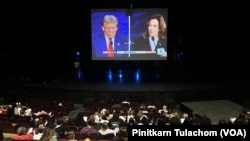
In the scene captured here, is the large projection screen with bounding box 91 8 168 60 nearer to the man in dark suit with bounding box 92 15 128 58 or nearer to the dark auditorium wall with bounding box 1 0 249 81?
the man in dark suit with bounding box 92 15 128 58

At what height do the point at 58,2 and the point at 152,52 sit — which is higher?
the point at 58,2

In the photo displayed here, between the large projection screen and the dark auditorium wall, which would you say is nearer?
the dark auditorium wall

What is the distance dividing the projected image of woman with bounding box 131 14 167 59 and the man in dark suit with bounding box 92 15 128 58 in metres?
0.95

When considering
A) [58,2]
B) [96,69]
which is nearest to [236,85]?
[96,69]

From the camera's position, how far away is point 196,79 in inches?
931

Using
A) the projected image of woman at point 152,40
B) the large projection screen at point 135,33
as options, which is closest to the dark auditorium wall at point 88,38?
the large projection screen at point 135,33

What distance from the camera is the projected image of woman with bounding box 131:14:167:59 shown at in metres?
23.3

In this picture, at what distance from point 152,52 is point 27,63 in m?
8.46

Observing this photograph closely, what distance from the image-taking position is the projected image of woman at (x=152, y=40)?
76.4 ft

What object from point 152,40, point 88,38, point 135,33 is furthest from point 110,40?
point 88,38

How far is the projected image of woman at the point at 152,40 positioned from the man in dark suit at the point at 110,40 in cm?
95

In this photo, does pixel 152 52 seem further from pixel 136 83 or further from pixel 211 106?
pixel 211 106

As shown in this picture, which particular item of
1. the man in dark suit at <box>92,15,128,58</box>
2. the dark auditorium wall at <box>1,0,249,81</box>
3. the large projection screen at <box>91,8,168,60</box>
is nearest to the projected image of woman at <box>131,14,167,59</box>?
the large projection screen at <box>91,8,168,60</box>

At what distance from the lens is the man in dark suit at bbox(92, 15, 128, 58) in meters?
23.3
